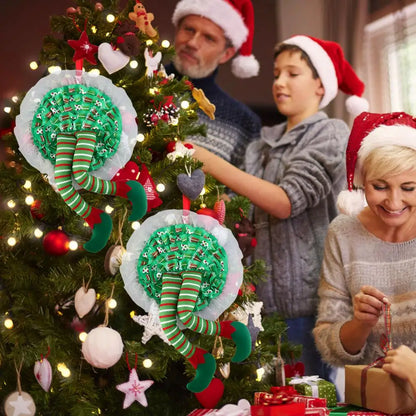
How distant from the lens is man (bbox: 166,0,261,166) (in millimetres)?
2400

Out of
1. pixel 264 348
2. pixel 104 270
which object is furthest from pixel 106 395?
pixel 264 348

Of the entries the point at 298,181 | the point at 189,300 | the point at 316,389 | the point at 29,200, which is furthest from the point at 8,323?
the point at 298,181

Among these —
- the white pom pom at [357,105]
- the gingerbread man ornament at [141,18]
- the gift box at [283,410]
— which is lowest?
the gift box at [283,410]

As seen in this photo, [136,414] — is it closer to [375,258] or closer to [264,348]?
[264,348]

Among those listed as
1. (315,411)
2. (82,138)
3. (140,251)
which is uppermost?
(82,138)

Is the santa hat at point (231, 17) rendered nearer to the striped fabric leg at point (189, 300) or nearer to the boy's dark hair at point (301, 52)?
the boy's dark hair at point (301, 52)

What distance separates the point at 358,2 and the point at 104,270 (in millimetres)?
2199

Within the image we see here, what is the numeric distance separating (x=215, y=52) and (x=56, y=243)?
50.2 inches

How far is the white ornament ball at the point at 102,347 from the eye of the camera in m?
1.33

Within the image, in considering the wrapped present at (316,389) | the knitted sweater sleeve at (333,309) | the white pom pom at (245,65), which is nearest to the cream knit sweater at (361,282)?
the knitted sweater sleeve at (333,309)

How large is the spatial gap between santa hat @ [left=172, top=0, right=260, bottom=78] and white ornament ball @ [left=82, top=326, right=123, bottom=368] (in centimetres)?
145

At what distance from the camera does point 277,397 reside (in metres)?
1.39

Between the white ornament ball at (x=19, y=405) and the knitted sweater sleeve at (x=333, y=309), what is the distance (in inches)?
30.3

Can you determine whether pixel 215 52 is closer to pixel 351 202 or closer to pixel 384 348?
pixel 351 202
